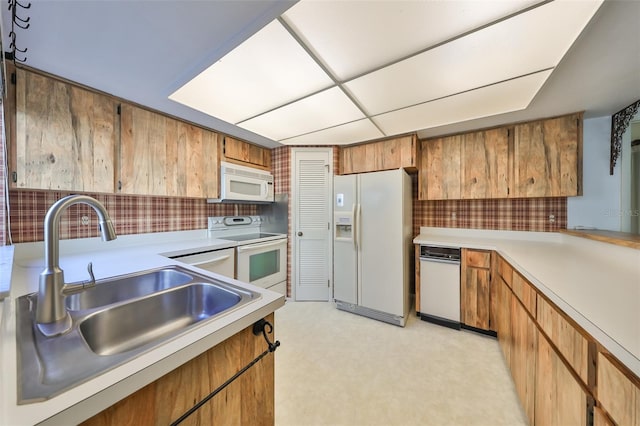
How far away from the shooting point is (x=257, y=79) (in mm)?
1532

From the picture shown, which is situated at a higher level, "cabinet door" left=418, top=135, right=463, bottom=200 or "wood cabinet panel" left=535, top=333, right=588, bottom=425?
"cabinet door" left=418, top=135, right=463, bottom=200

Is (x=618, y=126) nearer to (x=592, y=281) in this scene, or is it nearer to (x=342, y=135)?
(x=592, y=281)

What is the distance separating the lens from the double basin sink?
51 centimetres

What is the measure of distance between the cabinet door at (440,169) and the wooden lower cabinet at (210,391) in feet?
8.15

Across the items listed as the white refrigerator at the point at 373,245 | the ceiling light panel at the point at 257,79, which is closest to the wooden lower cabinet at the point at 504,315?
the white refrigerator at the point at 373,245

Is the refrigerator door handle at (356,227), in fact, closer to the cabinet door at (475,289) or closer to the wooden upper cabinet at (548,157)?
the cabinet door at (475,289)

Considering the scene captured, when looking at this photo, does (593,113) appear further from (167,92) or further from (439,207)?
(167,92)

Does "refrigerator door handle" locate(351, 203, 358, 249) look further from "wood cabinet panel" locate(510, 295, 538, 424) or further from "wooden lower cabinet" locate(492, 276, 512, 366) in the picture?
"wood cabinet panel" locate(510, 295, 538, 424)

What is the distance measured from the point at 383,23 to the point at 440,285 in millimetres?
2350

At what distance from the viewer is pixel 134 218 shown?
224 centimetres

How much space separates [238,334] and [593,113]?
10.6 ft

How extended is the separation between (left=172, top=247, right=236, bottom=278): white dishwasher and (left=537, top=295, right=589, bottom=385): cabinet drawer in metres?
2.37

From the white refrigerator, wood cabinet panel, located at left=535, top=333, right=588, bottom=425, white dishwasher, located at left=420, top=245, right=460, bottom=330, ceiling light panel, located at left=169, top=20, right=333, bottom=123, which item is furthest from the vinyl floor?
ceiling light panel, located at left=169, top=20, right=333, bottom=123

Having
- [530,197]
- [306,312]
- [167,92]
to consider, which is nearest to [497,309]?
[530,197]
